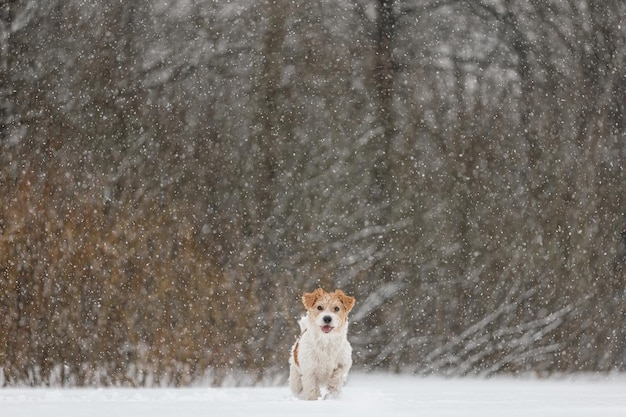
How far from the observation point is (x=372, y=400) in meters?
7.55

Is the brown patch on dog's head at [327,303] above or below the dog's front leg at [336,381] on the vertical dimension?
above

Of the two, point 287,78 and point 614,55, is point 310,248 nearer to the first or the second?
point 287,78

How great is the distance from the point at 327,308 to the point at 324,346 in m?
0.23

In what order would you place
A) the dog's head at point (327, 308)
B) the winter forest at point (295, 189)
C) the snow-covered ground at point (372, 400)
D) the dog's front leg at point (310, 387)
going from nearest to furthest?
the snow-covered ground at point (372, 400), the dog's head at point (327, 308), the dog's front leg at point (310, 387), the winter forest at point (295, 189)

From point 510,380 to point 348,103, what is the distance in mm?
2279

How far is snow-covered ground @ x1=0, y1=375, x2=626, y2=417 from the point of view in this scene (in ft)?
22.4

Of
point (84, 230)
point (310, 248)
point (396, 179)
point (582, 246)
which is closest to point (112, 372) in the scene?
point (84, 230)

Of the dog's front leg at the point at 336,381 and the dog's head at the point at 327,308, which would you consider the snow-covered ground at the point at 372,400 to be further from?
the dog's head at the point at 327,308

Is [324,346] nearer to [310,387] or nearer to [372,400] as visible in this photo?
[310,387]

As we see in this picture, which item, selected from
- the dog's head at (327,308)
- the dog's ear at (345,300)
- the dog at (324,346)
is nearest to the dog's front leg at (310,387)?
the dog at (324,346)

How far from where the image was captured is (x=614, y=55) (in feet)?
31.2

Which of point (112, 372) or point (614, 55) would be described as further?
point (614, 55)

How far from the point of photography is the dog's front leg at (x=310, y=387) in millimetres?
7342

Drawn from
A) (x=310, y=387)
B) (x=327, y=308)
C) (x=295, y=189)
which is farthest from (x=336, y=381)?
(x=295, y=189)
